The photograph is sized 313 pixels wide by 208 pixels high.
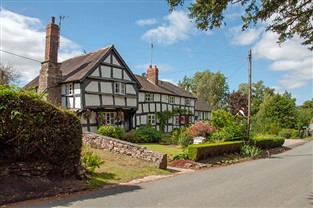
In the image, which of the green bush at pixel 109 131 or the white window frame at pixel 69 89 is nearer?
the green bush at pixel 109 131

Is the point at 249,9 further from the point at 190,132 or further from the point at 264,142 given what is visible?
the point at 264,142

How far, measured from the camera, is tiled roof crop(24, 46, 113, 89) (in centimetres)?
2058

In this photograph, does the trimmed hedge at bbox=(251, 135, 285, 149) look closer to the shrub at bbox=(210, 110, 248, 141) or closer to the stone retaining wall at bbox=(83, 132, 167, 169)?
the shrub at bbox=(210, 110, 248, 141)

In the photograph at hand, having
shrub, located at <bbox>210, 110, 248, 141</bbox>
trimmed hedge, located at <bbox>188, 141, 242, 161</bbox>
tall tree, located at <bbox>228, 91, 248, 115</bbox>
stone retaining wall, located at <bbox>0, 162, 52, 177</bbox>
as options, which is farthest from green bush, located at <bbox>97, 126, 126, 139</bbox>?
tall tree, located at <bbox>228, 91, 248, 115</bbox>

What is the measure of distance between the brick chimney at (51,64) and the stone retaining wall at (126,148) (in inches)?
282

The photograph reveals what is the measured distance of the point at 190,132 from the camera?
66.3ft

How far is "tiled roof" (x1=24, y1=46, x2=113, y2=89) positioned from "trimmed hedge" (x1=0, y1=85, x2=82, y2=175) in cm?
1237

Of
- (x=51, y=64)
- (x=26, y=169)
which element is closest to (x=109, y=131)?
(x=51, y=64)

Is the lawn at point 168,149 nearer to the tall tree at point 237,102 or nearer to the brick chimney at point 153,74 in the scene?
the brick chimney at point 153,74

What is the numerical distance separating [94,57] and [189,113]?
16423 mm

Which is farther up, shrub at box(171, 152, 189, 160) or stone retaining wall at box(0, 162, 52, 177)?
stone retaining wall at box(0, 162, 52, 177)

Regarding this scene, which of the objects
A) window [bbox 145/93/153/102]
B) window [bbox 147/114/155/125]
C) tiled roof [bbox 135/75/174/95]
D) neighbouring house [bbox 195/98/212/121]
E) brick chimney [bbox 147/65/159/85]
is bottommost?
window [bbox 147/114/155/125]

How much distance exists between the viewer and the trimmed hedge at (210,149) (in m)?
14.4

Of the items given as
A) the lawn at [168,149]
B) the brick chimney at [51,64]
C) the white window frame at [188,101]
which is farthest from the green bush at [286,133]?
the brick chimney at [51,64]
